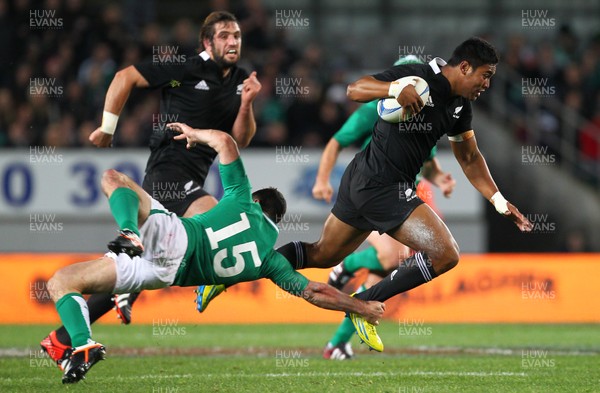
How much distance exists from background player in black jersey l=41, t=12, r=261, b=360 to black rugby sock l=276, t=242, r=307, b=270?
82 cm

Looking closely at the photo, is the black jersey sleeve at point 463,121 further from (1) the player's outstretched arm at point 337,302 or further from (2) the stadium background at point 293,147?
(2) the stadium background at point 293,147

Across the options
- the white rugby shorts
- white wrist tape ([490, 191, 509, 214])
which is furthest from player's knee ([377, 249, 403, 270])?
the white rugby shorts

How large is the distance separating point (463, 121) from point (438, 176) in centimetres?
182

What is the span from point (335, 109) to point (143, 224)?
32.5 feet

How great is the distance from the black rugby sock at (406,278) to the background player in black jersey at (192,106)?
68.0 inches

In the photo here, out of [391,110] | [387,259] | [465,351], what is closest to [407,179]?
[391,110]

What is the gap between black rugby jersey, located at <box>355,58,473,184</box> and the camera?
7816 mm

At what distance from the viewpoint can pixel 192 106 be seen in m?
9.15

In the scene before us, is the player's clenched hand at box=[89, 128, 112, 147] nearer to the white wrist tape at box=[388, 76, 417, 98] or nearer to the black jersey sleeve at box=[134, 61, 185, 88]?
the black jersey sleeve at box=[134, 61, 185, 88]

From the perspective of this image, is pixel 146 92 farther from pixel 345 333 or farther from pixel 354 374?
pixel 354 374

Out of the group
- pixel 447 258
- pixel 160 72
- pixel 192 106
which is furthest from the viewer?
pixel 192 106

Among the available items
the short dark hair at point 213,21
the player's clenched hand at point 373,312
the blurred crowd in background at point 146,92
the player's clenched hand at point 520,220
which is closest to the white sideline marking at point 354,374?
the player's clenched hand at point 373,312

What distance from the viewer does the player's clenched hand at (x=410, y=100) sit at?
715 cm

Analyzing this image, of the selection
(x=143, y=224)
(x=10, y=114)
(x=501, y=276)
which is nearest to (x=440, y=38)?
(x=501, y=276)
